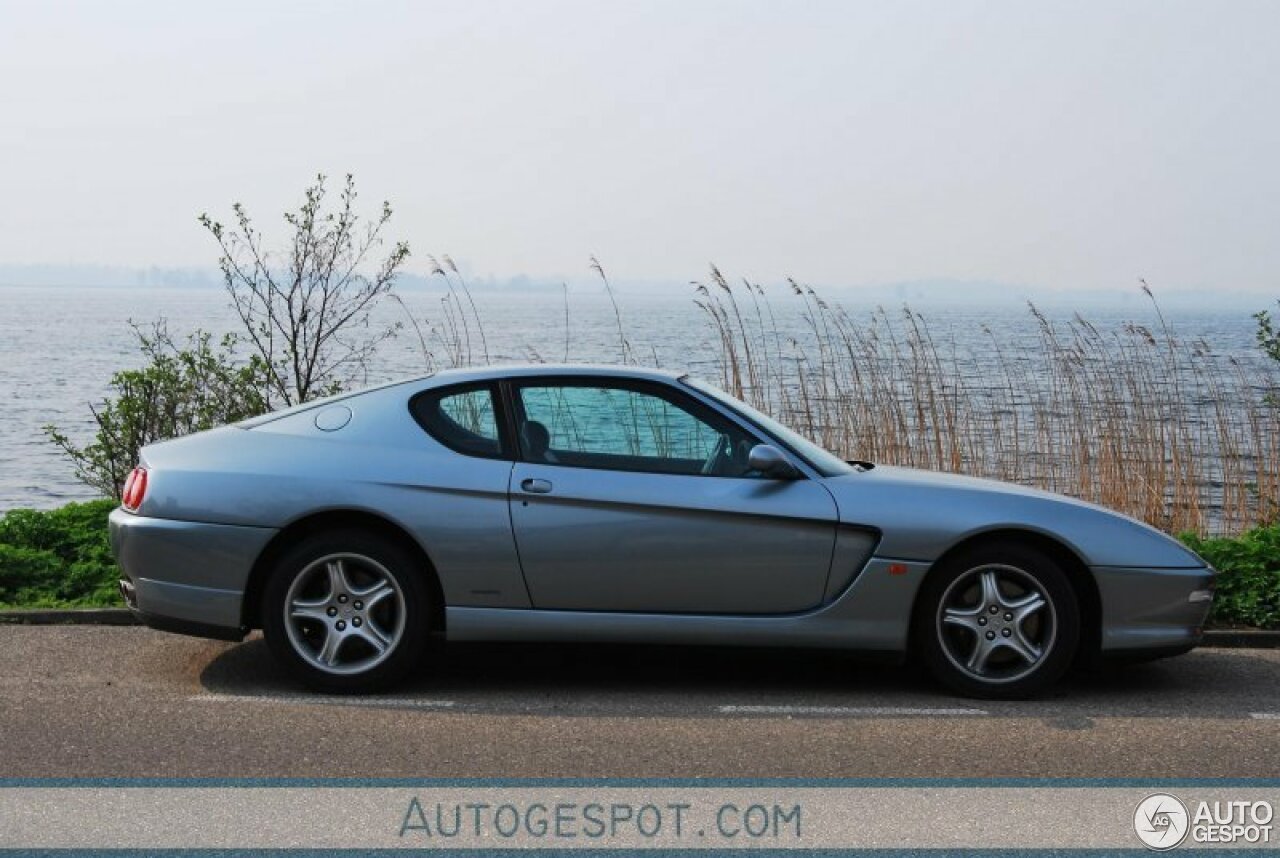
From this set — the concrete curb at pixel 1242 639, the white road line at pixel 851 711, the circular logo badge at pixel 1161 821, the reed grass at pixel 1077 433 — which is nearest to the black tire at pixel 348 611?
the white road line at pixel 851 711

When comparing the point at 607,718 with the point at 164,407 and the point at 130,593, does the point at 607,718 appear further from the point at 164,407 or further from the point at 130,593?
the point at 164,407

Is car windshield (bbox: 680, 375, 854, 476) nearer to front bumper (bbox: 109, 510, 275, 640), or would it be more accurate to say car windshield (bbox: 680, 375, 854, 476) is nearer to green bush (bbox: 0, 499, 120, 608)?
front bumper (bbox: 109, 510, 275, 640)

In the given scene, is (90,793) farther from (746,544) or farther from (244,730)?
(746,544)

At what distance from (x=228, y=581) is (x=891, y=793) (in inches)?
115

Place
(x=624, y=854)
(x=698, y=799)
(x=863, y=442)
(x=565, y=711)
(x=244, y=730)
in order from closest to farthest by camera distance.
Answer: (x=624, y=854)
(x=698, y=799)
(x=244, y=730)
(x=565, y=711)
(x=863, y=442)

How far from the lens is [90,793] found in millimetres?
4926

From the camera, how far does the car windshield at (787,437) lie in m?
6.68

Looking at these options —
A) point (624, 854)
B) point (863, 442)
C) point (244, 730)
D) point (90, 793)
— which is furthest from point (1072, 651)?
point (863, 442)

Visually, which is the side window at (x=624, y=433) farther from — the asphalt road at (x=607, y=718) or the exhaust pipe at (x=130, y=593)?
the exhaust pipe at (x=130, y=593)

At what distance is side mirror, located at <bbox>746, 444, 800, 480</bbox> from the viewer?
20.9 feet

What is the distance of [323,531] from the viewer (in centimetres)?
647

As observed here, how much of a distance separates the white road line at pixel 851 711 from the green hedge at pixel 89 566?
8.52 feet

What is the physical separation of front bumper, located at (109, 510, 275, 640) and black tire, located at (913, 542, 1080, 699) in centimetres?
277

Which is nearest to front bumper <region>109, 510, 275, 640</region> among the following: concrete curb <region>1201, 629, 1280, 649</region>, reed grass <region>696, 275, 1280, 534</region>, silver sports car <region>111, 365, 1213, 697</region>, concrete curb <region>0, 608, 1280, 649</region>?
silver sports car <region>111, 365, 1213, 697</region>
